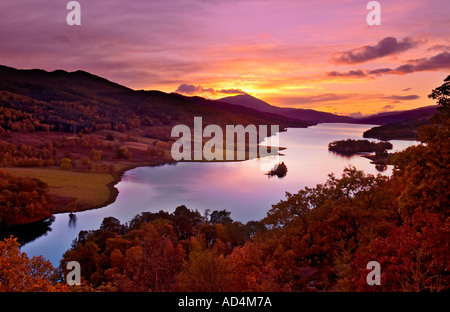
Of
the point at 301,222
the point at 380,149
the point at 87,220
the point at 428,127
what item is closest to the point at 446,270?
the point at 428,127

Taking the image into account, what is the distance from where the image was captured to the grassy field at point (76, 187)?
8556cm

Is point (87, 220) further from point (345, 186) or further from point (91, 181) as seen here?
point (345, 186)

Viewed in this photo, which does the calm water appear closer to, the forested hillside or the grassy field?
the grassy field

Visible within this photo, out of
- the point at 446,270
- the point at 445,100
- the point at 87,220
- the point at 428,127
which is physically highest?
the point at 445,100

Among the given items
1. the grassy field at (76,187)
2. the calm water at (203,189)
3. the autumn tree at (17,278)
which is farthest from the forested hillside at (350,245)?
the grassy field at (76,187)

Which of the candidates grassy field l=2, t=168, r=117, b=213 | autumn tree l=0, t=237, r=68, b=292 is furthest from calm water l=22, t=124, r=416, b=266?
autumn tree l=0, t=237, r=68, b=292

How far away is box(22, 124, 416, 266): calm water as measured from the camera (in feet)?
231

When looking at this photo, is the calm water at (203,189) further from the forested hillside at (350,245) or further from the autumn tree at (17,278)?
the autumn tree at (17,278)

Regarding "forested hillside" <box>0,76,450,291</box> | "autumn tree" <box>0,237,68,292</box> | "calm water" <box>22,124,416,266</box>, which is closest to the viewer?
"forested hillside" <box>0,76,450,291</box>

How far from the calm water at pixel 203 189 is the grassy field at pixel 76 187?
3451 millimetres

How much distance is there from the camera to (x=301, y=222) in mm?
31078

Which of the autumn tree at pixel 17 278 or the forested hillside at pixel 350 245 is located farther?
the autumn tree at pixel 17 278

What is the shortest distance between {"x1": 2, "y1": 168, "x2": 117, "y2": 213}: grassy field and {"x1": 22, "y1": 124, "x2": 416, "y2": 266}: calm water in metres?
3.45

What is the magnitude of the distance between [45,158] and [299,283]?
142764mm
